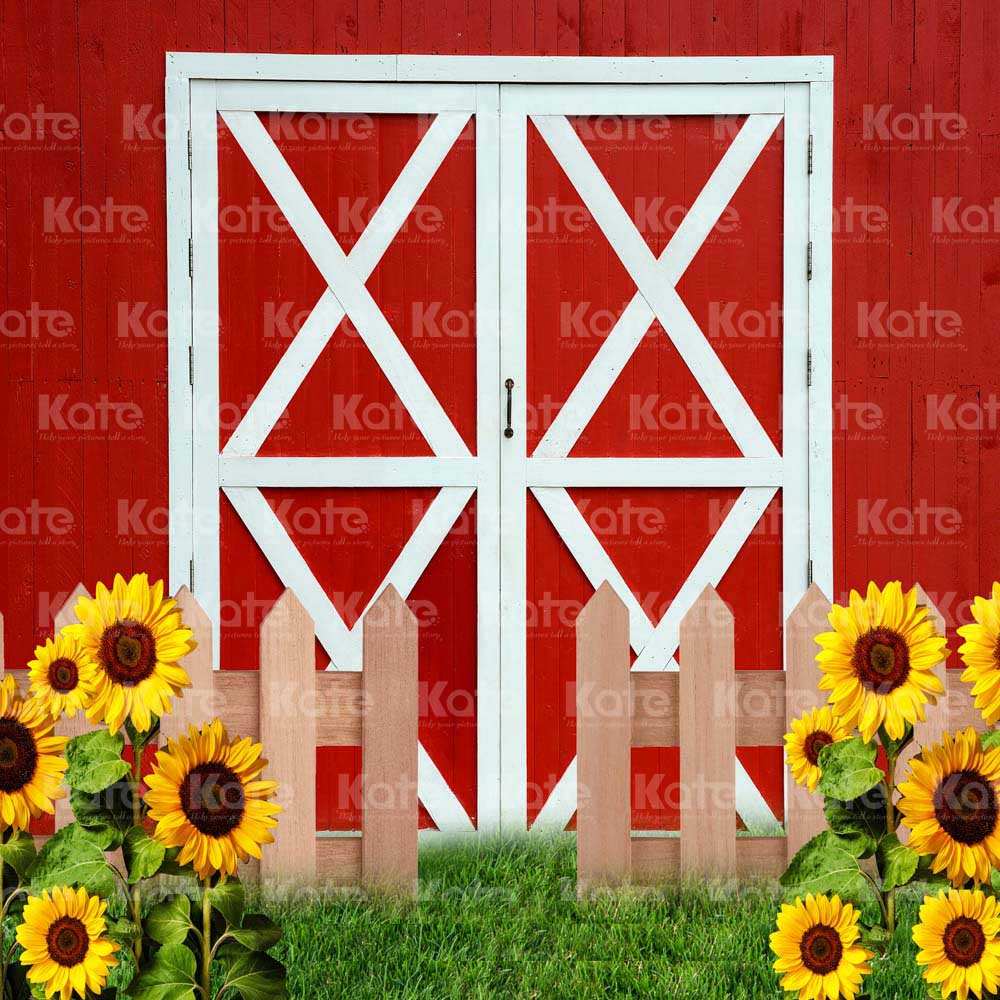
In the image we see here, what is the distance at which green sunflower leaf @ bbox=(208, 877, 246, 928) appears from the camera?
1731mm

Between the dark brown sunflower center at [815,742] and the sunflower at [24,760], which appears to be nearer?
the sunflower at [24,760]

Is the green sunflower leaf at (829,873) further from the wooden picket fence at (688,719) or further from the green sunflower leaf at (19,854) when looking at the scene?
the green sunflower leaf at (19,854)

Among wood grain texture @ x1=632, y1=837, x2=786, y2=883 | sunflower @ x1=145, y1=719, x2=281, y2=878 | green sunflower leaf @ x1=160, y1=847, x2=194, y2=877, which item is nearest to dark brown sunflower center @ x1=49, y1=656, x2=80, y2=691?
sunflower @ x1=145, y1=719, x2=281, y2=878

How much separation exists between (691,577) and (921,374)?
1.26 m

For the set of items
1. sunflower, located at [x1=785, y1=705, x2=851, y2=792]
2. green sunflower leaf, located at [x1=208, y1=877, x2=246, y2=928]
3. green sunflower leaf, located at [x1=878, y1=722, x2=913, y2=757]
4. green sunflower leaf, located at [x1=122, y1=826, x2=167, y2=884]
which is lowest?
green sunflower leaf, located at [x1=208, y1=877, x2=246, y2=928]

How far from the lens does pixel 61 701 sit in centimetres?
181

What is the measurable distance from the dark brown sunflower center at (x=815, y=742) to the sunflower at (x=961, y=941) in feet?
1.15

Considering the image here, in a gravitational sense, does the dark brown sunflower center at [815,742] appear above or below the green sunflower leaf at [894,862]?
above

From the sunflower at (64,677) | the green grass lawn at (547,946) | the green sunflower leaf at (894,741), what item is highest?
the sunflower at (64,677)

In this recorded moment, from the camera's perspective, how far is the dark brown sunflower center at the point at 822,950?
1725 mm

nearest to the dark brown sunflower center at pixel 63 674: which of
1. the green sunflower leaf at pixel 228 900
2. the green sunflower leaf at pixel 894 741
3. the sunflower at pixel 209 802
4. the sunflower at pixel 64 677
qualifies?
the sunflower at pixel 64 677

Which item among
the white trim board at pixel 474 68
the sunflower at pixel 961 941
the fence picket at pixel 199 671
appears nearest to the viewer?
the sunflower at pixel 961 941

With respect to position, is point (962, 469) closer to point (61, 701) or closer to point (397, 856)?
point (397, 856)

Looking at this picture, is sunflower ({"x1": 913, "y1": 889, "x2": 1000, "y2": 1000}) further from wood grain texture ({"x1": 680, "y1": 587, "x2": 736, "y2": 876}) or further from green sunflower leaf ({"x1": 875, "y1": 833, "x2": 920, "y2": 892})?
wood grain texture ({"x1": 680, "y1": 587, "x2": 736, "y2": 876})
